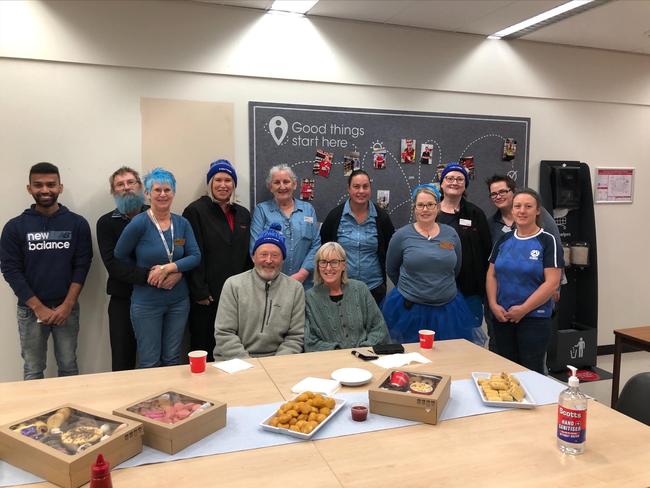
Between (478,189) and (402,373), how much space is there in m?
2.77

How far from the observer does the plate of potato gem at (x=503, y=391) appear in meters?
1.67

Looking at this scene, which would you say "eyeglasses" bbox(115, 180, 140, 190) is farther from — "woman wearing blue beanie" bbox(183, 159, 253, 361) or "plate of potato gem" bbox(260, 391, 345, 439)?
"plate of potato gem" bbox(260, 391, 345, 439)

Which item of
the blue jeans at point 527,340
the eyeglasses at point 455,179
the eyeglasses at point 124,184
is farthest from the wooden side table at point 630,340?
the eyeglasses at point 124,184

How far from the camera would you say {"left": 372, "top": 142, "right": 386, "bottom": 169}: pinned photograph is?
12.6 feet

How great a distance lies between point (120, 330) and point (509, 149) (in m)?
3.35

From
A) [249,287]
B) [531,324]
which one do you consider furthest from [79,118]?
[531,324]

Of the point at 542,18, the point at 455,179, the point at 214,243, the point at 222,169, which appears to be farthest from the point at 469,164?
the point at 214,243

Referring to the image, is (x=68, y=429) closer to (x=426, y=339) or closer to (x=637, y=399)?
(x=426, y=339)

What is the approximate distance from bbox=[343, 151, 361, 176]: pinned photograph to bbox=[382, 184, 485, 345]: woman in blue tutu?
945 mm

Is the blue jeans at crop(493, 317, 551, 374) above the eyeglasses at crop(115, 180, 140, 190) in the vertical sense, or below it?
below

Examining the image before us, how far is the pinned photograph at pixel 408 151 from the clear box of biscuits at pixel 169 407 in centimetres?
283

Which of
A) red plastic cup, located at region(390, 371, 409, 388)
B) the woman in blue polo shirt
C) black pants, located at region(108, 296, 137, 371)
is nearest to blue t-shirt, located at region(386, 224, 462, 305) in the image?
the woman in blue polo shirt

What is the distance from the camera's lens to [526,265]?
271cm

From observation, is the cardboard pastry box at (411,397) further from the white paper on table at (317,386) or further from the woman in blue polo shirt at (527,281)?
the woman in blue polo shirt at (527,281)
